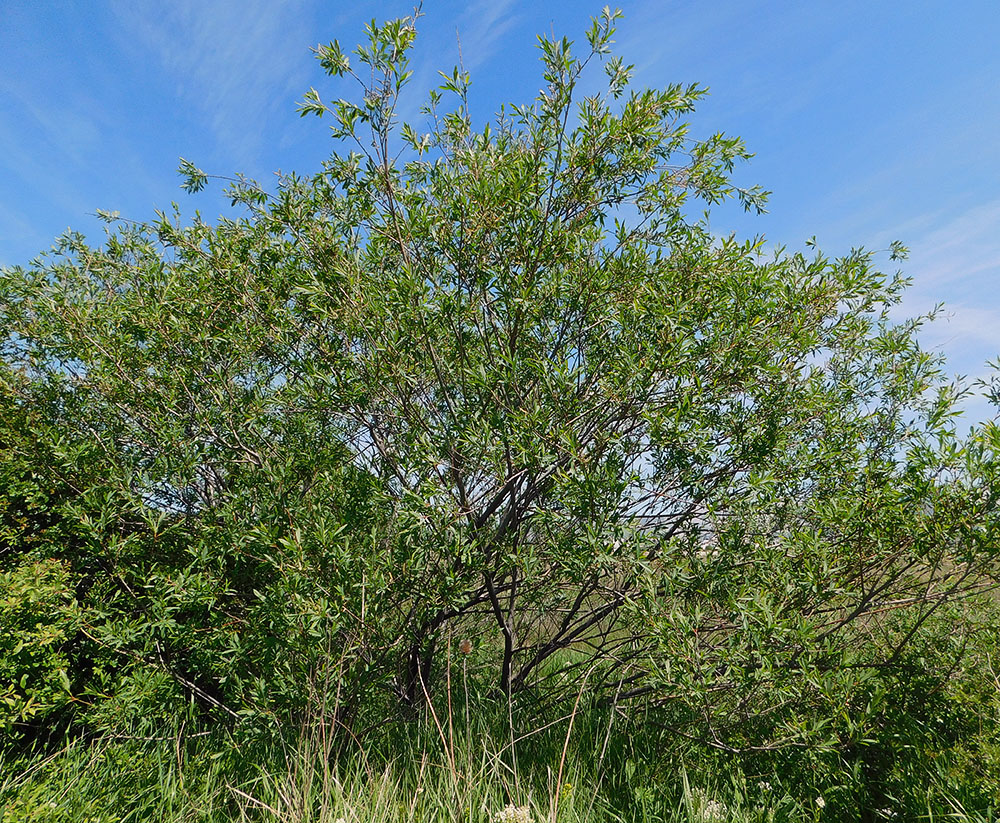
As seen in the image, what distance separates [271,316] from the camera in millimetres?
5109

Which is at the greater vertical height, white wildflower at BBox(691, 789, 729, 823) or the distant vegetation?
the distant vegetation

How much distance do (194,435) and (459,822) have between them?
3.46m

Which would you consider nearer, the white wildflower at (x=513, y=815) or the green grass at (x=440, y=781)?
the white wildflower at (x=513, y=815)

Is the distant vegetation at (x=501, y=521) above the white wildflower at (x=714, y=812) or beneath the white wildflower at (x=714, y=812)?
above

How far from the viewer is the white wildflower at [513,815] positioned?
10.3 feet

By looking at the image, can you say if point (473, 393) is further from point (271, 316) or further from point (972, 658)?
point (972, 658)

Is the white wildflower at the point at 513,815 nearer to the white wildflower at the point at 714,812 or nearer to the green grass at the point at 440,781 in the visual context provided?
the green grass at the point at 440,781

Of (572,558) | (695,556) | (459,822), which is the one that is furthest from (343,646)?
(695,556)

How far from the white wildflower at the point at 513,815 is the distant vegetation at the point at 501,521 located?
2cm

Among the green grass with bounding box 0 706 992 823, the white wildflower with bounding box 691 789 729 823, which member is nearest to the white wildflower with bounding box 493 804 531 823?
the green grass with bounding box 0 706 992 823

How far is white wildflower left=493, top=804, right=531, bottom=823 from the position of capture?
10.3ft

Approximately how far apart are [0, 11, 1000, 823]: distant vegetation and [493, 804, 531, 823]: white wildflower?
2 centimetres

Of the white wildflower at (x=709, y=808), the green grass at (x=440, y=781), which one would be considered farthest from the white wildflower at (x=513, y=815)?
the white wildflower at (x=709, y=808)

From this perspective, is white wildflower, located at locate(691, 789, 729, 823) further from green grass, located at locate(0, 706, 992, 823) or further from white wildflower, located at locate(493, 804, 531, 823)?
white wildflower, located at locate(493, 804, 531, 823)
